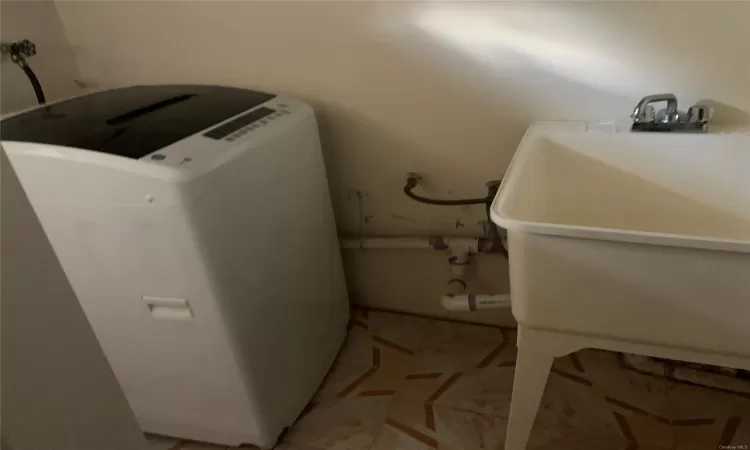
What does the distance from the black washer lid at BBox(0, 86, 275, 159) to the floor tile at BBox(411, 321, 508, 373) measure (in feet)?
2.56

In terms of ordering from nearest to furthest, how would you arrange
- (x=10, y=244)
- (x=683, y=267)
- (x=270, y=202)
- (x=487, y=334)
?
(x=10, y=244), (x=683, y=267), (x=270, y=202), (x=487, y=334)

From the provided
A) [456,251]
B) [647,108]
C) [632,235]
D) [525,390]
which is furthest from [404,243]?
[632,235]

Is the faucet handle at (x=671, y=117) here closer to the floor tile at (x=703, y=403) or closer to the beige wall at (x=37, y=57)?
the floor tile at (x=703, y=403)

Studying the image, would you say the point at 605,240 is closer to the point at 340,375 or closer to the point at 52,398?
the point at 52,398

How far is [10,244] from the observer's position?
0.54 m

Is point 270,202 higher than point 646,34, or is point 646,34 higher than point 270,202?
point 646,34

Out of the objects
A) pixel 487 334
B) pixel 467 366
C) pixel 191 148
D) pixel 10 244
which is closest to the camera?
pixel 10 244

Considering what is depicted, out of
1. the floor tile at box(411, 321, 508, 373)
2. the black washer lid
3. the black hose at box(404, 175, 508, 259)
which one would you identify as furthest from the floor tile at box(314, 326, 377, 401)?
the black washer lid

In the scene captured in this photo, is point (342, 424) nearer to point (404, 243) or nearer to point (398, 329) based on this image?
point (398, 329)

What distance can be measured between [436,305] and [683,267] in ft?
2.94

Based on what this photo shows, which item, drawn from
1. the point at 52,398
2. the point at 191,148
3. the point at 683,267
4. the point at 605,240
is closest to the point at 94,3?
the point at 191,148

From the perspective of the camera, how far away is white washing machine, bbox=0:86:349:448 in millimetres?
1054

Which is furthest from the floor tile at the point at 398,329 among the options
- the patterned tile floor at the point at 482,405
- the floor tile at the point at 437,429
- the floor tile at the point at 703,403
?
the floor tile at the point at 703,403

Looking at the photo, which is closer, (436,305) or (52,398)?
(52,398)
